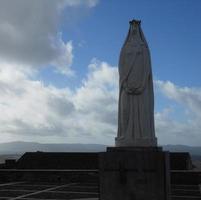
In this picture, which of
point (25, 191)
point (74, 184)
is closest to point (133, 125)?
point (25, 191)

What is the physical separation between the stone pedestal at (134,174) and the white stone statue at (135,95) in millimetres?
391

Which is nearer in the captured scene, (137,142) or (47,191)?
(137,142)

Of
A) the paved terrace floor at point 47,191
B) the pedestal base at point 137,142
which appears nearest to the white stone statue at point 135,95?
the pedestal base at point 137,142

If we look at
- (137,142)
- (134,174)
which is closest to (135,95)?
(137,142)

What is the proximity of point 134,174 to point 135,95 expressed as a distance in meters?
1.84

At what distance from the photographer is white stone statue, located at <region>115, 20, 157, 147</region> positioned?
10.6 metres

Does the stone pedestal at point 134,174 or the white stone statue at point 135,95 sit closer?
the stone pedestal at point 134,174

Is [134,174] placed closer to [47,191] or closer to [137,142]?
[137,142]

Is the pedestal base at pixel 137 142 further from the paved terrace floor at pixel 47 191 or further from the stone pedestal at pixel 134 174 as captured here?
the paved terrace floor at pixel 47 191

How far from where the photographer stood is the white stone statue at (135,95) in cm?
1059

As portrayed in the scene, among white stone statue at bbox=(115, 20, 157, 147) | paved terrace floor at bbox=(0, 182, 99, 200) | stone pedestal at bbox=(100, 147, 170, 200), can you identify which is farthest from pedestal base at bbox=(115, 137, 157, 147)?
paved terrace floor at bbox=(0, 182, 99, 200)

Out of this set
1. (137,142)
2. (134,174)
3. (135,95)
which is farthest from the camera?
(135,95)

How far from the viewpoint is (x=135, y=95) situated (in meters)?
10.9

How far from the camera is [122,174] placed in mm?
10062
